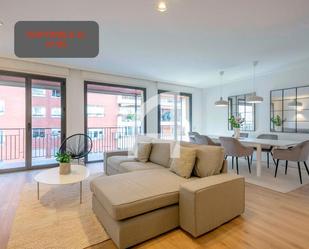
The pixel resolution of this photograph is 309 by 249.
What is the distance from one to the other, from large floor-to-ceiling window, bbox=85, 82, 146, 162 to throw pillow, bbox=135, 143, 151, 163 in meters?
2.24

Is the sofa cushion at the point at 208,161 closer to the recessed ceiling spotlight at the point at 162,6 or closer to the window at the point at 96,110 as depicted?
the recessed ceiling spotlight at the point at 162,6

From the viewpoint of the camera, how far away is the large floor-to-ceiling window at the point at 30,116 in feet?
13.9

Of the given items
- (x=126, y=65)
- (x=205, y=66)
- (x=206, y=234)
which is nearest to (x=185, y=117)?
(x=205, y=66)

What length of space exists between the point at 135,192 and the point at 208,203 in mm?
718

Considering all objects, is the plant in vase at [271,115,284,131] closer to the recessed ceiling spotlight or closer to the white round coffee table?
the recessed ceiling spotlight

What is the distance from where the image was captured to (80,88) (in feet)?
15.8

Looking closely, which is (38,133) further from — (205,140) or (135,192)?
(205,140)

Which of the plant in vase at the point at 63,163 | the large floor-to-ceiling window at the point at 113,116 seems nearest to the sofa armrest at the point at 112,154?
the plant in vase at the point at 63,163

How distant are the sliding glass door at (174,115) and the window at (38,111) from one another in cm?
329

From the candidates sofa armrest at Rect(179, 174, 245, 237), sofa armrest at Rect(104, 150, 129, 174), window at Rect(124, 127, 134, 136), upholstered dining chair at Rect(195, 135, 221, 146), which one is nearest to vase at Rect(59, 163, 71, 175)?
sofa armrest at Rect(104, 150, 129, 174)

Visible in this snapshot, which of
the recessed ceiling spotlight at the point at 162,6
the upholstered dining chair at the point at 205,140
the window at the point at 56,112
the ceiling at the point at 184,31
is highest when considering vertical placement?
the ceiling at the point at 184,31

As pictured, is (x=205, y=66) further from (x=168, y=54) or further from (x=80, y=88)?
(x=80, y=88)

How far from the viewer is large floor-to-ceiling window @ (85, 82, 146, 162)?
5836 millimetres

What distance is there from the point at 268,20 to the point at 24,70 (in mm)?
4661
